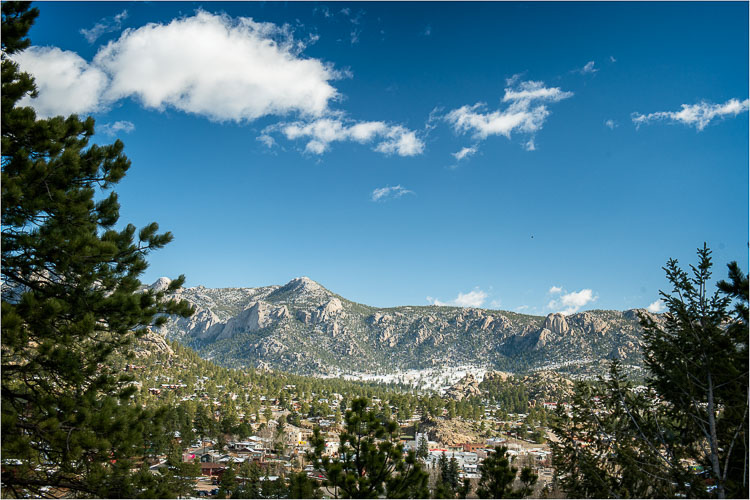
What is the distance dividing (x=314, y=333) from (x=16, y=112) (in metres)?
185

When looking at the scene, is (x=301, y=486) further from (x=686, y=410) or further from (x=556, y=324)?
(x=556, y=324)

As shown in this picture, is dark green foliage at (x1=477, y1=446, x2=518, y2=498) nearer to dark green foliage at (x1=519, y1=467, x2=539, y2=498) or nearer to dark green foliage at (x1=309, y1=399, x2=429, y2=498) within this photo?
dark green foliage at (x1=519, y1=467, x2=539, y2=498)

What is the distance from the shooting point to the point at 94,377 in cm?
620

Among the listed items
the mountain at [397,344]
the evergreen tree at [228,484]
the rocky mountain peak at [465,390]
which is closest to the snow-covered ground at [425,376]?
the mountain at [397,344]

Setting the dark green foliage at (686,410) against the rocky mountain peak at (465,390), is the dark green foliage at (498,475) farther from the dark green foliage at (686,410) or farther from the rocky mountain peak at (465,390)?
the rocky mountain peak at (465,390)

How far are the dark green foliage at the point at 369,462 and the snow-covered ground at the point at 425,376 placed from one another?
150 metres

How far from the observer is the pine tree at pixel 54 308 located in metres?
5.09

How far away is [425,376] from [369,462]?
173 meters

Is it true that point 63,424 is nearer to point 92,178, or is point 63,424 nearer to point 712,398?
point 92,178

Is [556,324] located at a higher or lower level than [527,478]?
higher

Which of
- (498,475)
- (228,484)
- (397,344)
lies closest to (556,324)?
(397,344)

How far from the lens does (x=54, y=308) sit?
4996 mm

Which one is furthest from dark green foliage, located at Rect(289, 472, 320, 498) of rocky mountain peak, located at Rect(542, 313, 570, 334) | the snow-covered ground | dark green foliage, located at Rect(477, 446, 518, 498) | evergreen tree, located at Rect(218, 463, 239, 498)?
rocky mountain peak, located at Rect(542, 313, 570, 334)

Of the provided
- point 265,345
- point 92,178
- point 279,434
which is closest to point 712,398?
point 92,178
